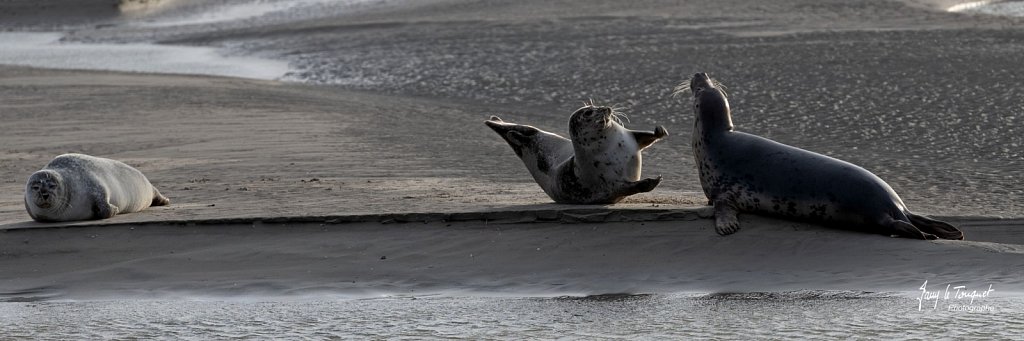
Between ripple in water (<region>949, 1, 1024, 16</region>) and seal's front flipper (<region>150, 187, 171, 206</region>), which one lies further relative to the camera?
ripple in water (<region>949, 1, 1024, 16</region>)

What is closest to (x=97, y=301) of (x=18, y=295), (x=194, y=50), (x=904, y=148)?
(x=18, y=295)

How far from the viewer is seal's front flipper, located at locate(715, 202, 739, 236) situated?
637 centimetres

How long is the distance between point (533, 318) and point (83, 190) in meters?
3.06

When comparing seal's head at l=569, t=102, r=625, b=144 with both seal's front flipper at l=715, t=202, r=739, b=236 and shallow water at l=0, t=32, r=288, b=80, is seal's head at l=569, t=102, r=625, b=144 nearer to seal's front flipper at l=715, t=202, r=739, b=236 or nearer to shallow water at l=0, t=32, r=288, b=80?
seal's front flipper at l=715, t=202, r=739, b=236

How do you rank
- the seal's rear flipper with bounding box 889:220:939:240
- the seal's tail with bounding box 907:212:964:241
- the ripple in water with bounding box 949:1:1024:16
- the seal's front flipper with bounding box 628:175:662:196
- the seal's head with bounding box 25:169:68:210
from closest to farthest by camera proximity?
the seal's rear flipper with bounding box 889:220:939:240 → the seal's tail with bounding box 907:212:964:241 → the seal's front flipper with bounding box 628:175:662:196 → the seal's head with bounding box 25:169:68:210 → the ripple in water with bounding box 949:1:1024:16

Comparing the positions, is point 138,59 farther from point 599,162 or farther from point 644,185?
point 644,185

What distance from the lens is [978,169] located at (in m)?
9.09

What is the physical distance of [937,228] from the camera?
6.27 metres

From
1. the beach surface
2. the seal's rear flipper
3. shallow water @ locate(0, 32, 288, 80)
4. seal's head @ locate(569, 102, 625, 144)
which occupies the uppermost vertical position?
seal's head @ locate(569, 102, 625, 144)

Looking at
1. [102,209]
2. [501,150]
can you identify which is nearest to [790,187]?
[102,209]

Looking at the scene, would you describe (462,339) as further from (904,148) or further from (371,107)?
(371,107)

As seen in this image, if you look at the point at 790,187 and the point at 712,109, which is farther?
the point at 712,109

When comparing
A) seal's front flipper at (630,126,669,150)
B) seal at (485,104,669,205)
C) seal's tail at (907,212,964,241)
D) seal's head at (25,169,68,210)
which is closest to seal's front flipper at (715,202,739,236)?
seal at (485,104,669,205)

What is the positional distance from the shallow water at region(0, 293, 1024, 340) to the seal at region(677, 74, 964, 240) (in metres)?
0.81
